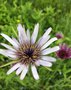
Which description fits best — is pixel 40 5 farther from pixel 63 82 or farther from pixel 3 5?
pixel 63 82

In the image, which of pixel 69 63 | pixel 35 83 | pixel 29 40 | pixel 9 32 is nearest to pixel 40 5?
pixel 9 32

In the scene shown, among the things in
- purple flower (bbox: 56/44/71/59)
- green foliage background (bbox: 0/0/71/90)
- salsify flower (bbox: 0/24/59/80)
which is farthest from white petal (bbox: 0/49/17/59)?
purple flower (bbox: 56/44/71/59)

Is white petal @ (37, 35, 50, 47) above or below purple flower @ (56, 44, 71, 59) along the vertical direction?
below

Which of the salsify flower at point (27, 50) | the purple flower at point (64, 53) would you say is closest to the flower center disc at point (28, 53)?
the salsify flower at point (27, 50)

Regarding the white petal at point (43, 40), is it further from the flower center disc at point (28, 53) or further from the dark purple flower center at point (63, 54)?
the dark purple flower center at point (63, 54)

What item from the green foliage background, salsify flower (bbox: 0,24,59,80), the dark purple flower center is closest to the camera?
salsify flower (bbox: 0,24,59,80)

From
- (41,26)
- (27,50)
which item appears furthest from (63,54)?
(41,26)

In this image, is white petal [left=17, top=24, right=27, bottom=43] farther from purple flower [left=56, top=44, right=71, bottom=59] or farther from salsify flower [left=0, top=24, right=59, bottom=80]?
purple flower [left=56, top=44, right=71, bottom=59]
